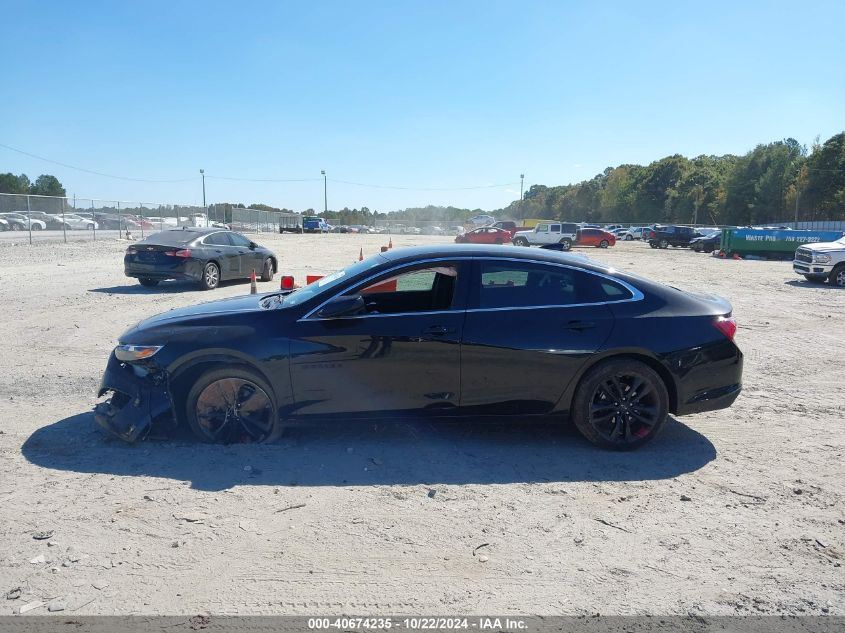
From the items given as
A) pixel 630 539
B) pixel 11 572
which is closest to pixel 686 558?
pixel 630 539

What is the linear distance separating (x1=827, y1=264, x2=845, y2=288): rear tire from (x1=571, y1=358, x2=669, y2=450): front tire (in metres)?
17.0

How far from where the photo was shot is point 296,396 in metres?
4.74

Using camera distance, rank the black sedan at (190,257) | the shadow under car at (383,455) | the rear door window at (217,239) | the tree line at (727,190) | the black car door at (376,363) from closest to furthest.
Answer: the shadow under car at (383,455), the black car door at (376,363), the black sedan at (190,257), the rear door window at (217,239), the tree line at (727,190)

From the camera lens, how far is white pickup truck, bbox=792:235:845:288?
18297 mm

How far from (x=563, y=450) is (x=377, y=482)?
1.56 meters

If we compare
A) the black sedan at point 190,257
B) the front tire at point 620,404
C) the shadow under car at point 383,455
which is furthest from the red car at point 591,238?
the front tire at point 620,404

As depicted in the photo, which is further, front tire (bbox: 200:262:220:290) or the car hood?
front tire (bbox: 200:262:220:290)

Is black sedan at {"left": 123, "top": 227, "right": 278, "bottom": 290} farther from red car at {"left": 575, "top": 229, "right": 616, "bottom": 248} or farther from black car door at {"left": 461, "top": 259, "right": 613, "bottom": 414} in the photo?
red car at {"left": 575, "top": 229, "right": 616, "bottom": 248}

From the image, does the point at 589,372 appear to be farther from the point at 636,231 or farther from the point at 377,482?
the point at 636,231

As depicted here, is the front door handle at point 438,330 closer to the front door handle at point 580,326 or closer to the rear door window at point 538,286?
the rear door window at point 538,286

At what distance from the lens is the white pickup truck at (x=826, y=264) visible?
1830 centimetres

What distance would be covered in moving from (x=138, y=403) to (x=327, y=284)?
1.73m

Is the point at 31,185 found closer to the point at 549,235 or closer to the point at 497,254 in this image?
the point at 549,235

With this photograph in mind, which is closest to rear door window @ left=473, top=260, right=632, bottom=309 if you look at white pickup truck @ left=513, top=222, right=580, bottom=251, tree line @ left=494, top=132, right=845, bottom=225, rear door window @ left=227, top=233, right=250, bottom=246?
rear door window @ left=227, top=233, right=250, bottom=246
